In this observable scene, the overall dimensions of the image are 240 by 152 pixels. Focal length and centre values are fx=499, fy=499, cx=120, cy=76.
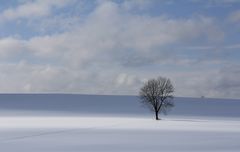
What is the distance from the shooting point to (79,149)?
32.1 meters

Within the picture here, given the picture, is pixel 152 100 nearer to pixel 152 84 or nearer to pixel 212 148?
pixel 152 84

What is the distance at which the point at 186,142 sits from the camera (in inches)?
1465

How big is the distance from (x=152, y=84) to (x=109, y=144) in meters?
46.7

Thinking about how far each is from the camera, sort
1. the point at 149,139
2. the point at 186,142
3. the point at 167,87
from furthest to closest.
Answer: the point at 167,87
the point at 149,139
the point at 186,142

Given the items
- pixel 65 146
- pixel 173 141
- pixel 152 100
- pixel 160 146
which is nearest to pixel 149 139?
pixel 173 141

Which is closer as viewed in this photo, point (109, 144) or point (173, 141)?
point (109, 144)

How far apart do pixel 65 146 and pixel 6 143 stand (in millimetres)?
4530

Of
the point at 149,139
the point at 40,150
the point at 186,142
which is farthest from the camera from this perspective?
the point at 149,139

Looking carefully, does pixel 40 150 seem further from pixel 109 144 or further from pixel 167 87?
pixel 167 87

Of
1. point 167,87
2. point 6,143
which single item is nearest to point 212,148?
point 6,143

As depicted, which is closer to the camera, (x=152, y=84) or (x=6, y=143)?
(x=6, y=143)

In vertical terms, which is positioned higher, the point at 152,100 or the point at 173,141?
the point at 152,100

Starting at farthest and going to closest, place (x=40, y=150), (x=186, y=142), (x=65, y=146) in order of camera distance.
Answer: (x=186, y=142)
(x=65, y=146)
(x=40, y=150)

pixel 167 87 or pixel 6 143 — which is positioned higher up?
pixel 167 87
